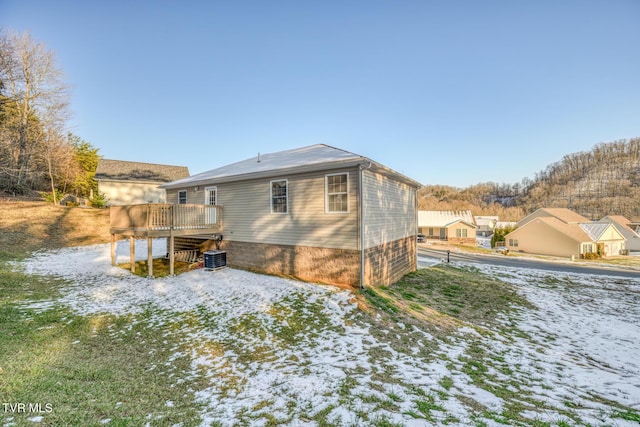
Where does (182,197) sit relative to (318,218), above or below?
above

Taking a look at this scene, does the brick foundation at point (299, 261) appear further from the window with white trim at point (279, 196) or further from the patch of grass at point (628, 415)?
the patch of grass at point (628, 415)

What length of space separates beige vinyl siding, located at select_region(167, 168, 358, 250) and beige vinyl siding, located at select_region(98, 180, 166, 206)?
17339 millimetres

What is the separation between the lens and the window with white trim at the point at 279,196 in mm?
9986

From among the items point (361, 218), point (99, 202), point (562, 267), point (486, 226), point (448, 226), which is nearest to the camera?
point (361, 218)

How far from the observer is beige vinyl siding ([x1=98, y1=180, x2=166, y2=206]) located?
2495 cm

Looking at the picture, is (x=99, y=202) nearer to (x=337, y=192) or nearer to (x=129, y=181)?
(x=129, y=181)

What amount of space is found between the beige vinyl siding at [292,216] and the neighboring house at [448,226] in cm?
3504

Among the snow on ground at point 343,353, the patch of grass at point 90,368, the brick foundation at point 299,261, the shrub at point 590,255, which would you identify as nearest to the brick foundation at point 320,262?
the brick foundation at point 299,261

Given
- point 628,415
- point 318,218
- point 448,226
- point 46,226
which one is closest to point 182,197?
point 318,218

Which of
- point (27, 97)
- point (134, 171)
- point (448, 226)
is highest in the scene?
point (27, 97)

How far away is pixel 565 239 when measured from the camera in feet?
95.6

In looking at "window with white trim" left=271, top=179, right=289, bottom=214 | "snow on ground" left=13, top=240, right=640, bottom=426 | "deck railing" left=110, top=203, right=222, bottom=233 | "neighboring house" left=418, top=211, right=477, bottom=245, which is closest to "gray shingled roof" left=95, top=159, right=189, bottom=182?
"deck railing" left=110, top=203, right=222, bottom=233

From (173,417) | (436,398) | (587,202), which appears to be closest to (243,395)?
(173,417)

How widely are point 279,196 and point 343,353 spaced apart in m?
6.54
